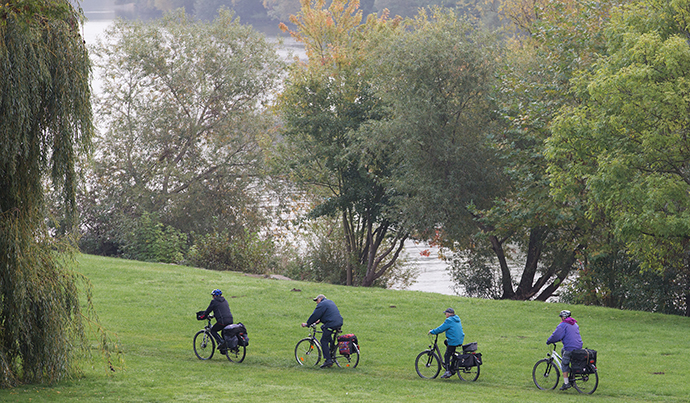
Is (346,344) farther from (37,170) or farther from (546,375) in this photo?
(37,170)

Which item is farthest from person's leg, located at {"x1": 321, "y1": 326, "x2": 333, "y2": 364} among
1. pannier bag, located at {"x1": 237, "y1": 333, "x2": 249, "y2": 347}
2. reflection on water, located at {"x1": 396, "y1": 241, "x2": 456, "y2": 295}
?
reflection on water, located at {"x1": 396, "y1": 241, "x2": 456, "y2": 295}

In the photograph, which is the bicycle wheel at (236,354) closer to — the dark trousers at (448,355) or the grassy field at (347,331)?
the grassy field at (347,331)

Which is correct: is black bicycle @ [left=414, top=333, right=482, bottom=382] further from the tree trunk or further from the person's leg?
the tree trunk

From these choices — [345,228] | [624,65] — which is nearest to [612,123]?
[624,65]

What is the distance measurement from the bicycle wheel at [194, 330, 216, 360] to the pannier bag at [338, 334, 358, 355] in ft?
11.5

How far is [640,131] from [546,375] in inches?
422

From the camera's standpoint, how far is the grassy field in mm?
14758

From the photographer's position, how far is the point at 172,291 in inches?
1080

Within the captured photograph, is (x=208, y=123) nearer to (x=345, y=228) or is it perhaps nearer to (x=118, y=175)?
(x=118, y=175)

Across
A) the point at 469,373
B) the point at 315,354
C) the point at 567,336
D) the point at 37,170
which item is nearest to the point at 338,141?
the point at 315,354

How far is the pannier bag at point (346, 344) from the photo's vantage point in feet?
57.1

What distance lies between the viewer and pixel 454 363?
16.8 meters

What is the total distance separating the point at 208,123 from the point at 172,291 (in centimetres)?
1980

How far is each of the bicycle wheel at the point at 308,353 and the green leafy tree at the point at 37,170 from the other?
20.0 feet
